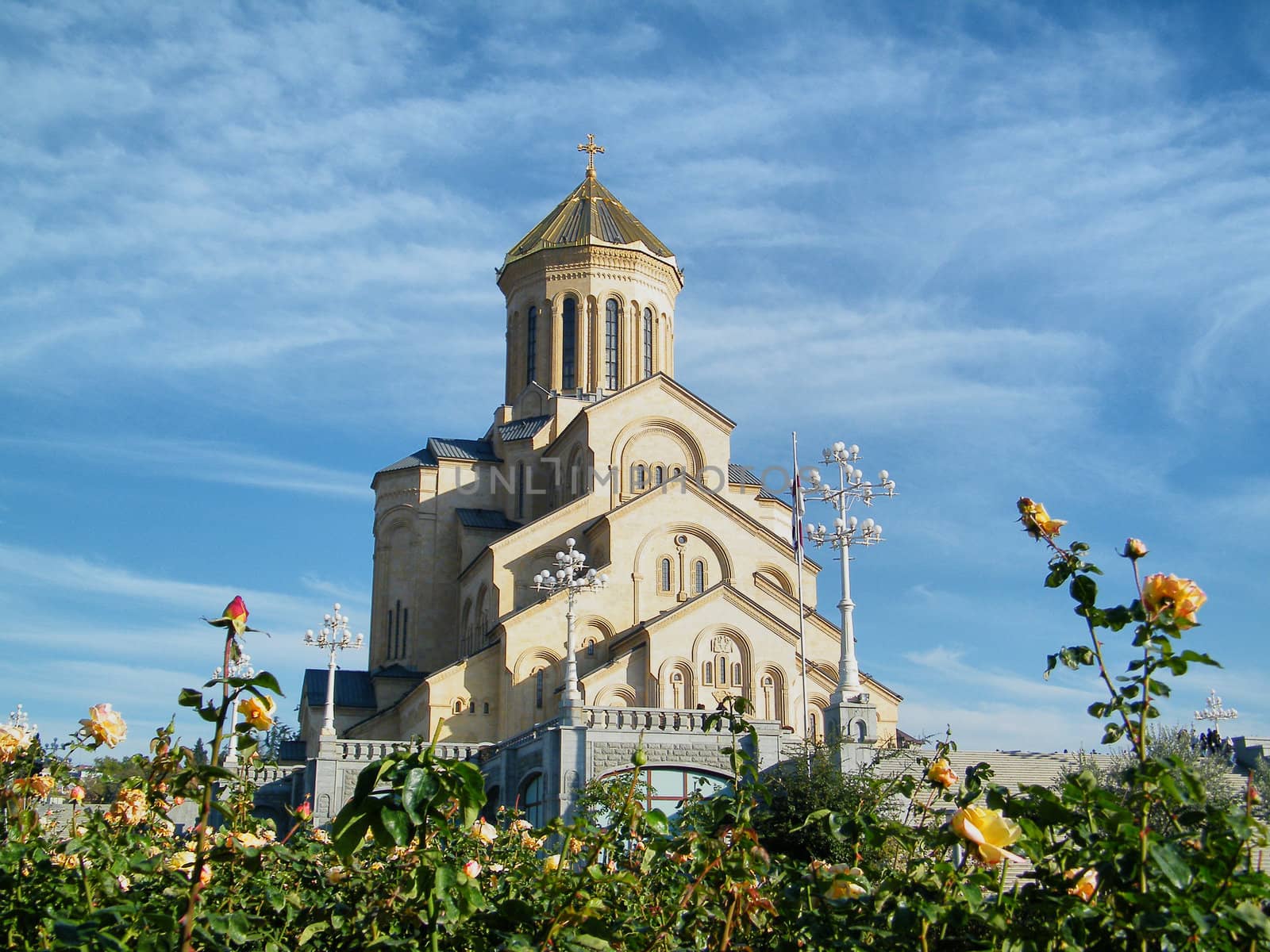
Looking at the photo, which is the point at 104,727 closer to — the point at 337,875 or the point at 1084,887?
the point at 337,875

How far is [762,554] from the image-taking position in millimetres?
37125

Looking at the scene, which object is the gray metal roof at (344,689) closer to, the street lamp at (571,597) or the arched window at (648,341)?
the street lamp at (571,597)

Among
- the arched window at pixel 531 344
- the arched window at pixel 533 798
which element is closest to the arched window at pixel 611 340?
the arched window at pixel 531 344

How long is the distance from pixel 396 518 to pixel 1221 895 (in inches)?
1586

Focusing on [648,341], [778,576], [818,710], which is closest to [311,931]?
[818,710]

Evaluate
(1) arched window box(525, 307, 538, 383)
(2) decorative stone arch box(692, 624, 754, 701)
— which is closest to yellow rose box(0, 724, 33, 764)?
(2) decorative stone arch box(692, 624, 754, 701)

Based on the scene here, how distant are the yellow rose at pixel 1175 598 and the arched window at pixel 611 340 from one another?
39443 millimetres

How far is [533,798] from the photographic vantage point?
2664 centimetres

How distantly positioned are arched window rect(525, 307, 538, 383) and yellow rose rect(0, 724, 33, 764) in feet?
127

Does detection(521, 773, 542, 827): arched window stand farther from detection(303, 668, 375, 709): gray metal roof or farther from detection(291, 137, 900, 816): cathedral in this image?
detection(303, 668, 375, 709): gray metal roof

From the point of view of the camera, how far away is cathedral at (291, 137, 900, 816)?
2897 centimetres

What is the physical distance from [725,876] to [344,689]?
38120 millimetres

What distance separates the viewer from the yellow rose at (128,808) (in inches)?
239

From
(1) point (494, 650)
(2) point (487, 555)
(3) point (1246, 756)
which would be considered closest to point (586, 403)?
(2) point (487, 555)
